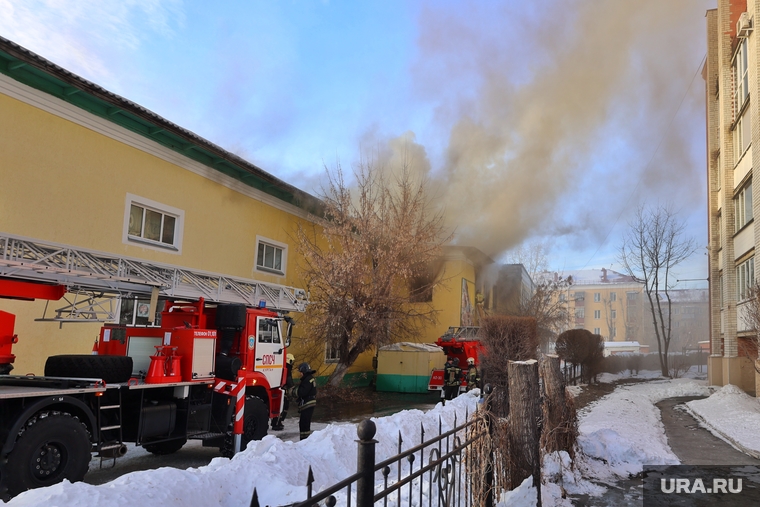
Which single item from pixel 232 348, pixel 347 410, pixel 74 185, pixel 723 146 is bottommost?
pixel 347 410

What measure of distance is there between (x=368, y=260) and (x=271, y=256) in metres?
3.08

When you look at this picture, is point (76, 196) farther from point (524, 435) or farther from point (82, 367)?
point (524, 435)

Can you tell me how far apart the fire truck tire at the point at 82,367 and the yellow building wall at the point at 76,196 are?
11.5 ft

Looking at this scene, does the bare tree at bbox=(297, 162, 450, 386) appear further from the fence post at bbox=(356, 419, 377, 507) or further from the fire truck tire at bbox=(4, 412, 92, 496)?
the fence post at bbox=(356, 419, 377, 507)

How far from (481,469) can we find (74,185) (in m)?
9.83

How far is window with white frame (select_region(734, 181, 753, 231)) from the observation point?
19.1 metres

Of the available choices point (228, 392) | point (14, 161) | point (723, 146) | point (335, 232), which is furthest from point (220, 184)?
point (723, 146)

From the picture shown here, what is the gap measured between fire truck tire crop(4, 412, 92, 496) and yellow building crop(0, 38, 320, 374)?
1971mm

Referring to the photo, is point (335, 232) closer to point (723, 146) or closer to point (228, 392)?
point (228, 392)

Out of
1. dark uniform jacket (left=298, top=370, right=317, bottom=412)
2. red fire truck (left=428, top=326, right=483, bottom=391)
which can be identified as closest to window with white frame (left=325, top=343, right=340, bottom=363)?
red fire truck (left=428, top=326, right=483, bottom=391)

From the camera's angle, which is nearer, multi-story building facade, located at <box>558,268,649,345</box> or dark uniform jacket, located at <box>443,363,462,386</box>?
dark uniform jacket, located at <box>443,363,462,386</box>

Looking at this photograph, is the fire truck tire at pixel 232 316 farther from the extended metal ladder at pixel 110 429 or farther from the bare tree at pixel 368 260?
the bare tree at pixel 368 260

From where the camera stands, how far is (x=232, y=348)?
31.0ft

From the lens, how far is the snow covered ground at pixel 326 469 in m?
4.35
